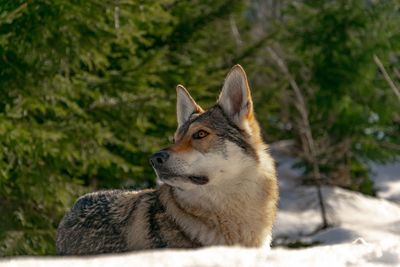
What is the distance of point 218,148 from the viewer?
5.62 meters

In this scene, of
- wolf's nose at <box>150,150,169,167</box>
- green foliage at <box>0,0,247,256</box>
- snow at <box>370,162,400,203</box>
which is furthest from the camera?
snow at <box>370,162,400,203</box>

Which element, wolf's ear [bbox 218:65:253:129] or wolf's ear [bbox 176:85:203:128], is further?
wolf's ear [bbox 176:85:203:128]

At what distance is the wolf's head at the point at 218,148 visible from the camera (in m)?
5.38

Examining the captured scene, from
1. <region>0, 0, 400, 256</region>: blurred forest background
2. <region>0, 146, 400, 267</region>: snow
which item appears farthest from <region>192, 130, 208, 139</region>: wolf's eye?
<region>0, 0, 400, 256</region>: blurred forest background

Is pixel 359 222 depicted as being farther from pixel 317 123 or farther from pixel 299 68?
pixel 299 68

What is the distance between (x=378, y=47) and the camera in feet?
43.8

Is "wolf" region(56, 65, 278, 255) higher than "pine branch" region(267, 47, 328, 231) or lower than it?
higher

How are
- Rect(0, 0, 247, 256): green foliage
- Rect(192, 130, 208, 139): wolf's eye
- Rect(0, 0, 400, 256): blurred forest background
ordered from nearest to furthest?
Rect(192, 130, 208, 139): wolf's eye, Rect(0, 0, 247, 256): green foliage, Rect(0, 0, 400, 256): blurred forest background

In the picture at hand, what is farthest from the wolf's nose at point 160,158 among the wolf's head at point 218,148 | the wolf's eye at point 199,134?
the wolf's eye at point 199,134

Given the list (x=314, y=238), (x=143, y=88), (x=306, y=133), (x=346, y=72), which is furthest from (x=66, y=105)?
(x=346, y=72)

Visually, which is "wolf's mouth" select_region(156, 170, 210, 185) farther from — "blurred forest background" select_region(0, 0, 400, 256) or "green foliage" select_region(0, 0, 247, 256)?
"green foliage" select_region(0, 0, 247, 256)

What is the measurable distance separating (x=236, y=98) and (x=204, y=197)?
96 cm

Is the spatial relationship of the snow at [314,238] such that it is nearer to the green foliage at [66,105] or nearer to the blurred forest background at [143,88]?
the blurred forest background at [143,88]

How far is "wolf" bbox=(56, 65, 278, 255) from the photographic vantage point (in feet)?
17.7
